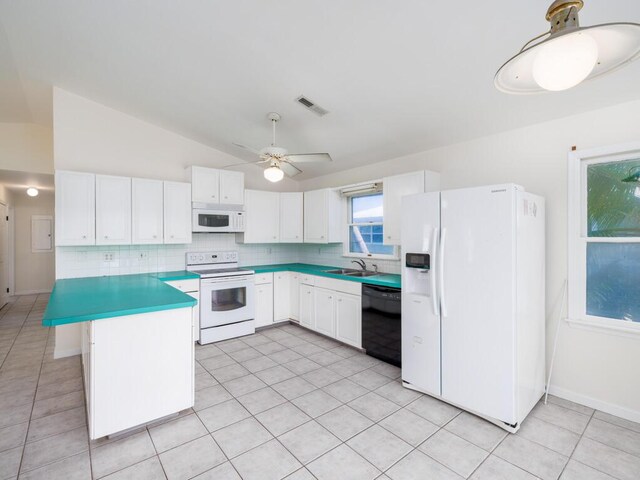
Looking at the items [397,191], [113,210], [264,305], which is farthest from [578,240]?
[113,210]

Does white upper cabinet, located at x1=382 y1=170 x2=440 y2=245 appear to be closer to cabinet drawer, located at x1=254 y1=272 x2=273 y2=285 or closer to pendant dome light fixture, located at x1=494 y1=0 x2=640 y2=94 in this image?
cabinet drawer, located at x1=254 y1=272 x2=273 y2=285

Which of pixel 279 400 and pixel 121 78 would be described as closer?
pixel 279 400

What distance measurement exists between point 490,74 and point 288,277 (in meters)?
3.64

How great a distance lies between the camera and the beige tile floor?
196 centimetres

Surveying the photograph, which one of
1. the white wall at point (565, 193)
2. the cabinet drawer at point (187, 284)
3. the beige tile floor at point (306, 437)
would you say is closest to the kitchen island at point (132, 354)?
the beige tile floor at point (306, 437)

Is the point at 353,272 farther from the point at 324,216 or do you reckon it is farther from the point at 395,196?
the point at 395,196

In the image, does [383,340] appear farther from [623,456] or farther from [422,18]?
[422,18]

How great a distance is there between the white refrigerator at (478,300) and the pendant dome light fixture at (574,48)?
1.43 metres

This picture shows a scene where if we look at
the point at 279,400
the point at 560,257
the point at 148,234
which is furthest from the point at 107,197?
the point at 560,257

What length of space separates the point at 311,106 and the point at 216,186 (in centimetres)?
Answer: 198

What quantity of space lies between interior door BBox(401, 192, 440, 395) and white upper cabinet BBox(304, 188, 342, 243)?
6.21 ft

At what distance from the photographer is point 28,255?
7.34 meters

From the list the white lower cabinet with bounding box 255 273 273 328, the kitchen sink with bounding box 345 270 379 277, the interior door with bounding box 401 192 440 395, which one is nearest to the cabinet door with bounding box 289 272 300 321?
the white lower cabinet with bounding box 255 273 273 328

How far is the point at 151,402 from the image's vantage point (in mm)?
2338
